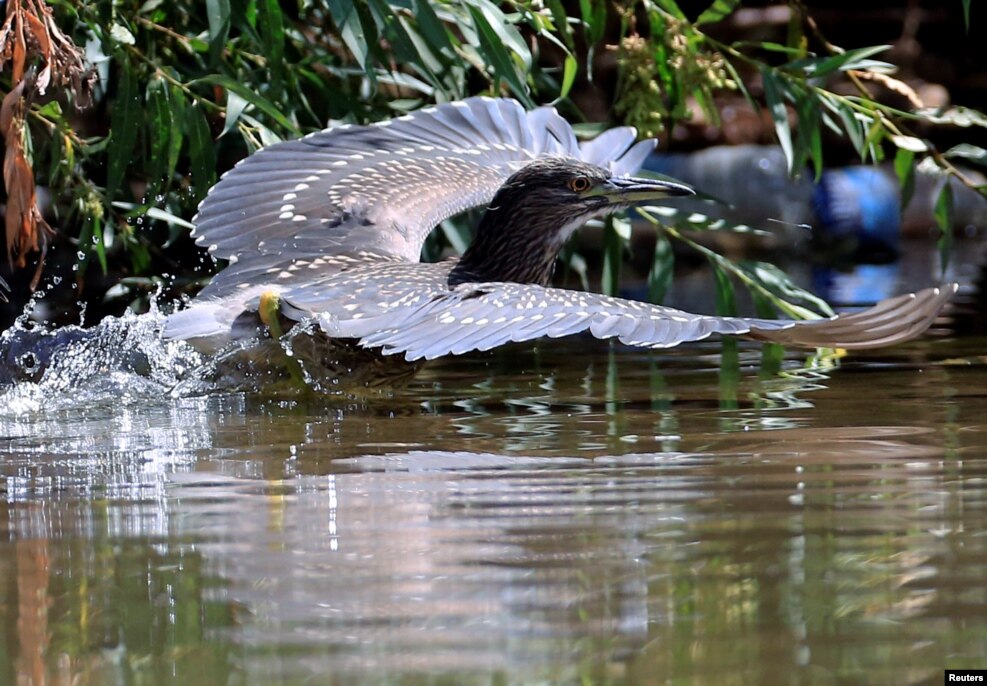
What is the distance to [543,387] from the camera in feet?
16.4

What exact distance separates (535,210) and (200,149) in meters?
1.12

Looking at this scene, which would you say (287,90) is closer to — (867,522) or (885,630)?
(867,522)

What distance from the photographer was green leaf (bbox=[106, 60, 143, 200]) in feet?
17.4

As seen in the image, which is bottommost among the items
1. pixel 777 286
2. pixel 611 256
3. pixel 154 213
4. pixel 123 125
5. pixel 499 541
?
pixel 499 541

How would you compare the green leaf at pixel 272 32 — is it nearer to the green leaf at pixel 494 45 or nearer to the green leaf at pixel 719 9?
the green leaf at pixel 494 45

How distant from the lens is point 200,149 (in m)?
5.40

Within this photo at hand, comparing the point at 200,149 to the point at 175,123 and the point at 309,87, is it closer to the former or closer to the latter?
the point at 175,123

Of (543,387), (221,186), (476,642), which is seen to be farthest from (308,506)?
(221,186)

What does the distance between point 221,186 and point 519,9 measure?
1149mm

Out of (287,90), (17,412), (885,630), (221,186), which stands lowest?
(885,630)

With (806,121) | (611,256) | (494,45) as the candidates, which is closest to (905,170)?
(806,121)

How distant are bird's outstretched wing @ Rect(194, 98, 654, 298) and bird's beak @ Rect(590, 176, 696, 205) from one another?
1.54 feet

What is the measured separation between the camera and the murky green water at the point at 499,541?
6.90ft

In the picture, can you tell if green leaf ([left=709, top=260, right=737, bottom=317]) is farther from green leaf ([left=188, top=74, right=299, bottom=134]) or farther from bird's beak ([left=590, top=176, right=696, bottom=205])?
green leaf ([left=188, top=74, right=299, bottom=134])
